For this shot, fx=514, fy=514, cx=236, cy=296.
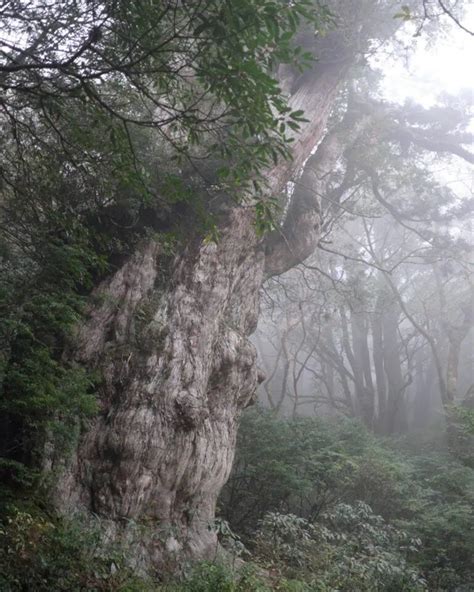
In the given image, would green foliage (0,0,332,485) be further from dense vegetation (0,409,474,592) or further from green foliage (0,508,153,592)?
dense vegetation (0,409,474,592)

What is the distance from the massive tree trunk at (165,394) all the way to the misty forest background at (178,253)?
0.04m

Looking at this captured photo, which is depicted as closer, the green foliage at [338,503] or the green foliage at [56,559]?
the green foliage at [56,559]

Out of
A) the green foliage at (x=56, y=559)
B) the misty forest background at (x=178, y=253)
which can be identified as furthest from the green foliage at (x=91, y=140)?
the green foliage at (x=56, y=559)

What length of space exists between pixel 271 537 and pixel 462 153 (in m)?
11.4

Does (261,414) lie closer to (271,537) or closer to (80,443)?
(271,537)

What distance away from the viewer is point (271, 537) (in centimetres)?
641

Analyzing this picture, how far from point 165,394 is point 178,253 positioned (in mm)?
2001

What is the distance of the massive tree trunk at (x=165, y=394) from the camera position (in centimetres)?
493

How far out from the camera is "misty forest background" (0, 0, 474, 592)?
3.23 metres

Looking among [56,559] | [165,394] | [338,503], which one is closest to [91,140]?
[165,394]

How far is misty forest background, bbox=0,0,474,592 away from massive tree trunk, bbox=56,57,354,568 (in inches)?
1.5

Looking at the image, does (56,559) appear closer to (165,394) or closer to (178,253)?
(165,394)

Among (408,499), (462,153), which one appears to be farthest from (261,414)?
(462,153)

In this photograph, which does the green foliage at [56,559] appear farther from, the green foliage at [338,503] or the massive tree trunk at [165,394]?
the green foliage at [338,503]
